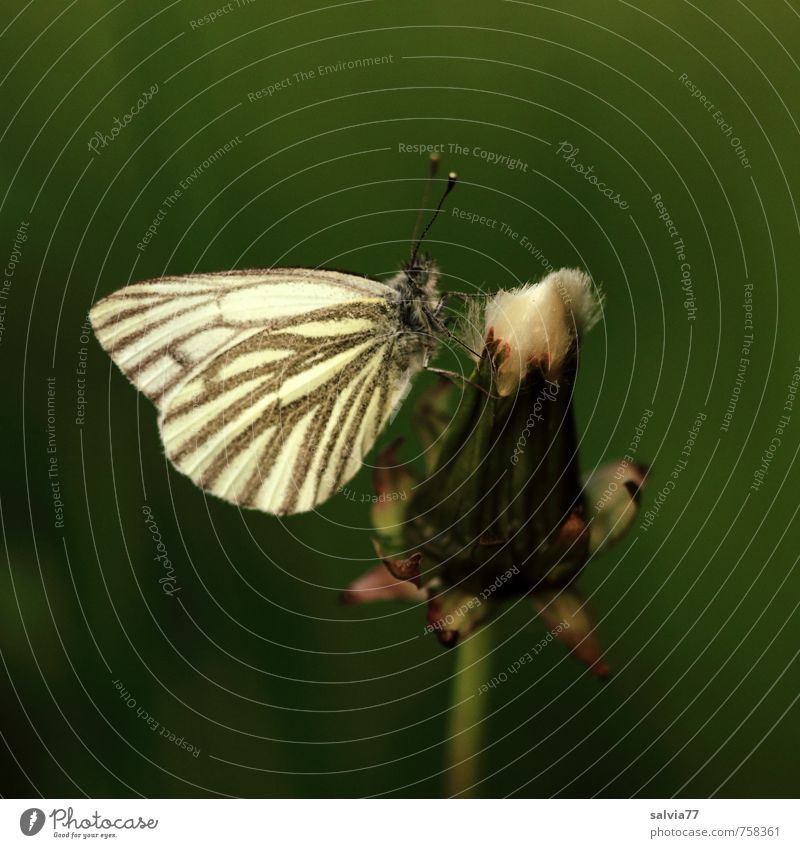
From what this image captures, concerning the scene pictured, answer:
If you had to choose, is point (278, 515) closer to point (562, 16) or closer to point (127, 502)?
point (127, 502)

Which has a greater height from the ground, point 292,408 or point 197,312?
point 197,312

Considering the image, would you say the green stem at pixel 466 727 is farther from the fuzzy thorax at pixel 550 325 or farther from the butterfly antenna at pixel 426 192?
the butterfly antenna at pixel 426 192

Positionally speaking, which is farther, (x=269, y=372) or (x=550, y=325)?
(x=269, y=372)

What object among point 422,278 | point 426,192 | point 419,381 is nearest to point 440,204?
point 426,192

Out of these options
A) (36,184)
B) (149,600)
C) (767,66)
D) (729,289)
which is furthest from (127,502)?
(767,66)
